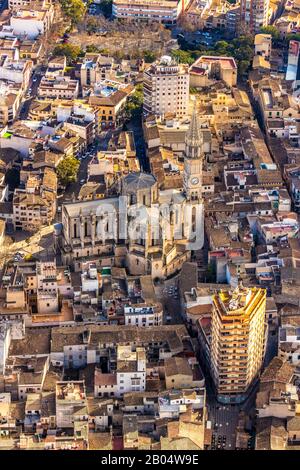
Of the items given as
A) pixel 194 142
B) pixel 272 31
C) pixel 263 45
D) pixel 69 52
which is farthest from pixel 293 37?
pixel 194 142

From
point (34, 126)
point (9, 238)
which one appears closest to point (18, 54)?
point (34, 126)

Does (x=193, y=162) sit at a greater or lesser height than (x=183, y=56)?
lesser

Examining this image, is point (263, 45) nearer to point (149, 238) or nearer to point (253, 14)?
point (253, 14)

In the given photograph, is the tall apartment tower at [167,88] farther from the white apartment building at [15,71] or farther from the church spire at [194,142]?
the church spire at [194,142]

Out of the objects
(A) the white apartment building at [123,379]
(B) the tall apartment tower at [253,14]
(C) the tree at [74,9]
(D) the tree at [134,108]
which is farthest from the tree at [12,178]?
(B) the tall apartment tower at [253,14]
